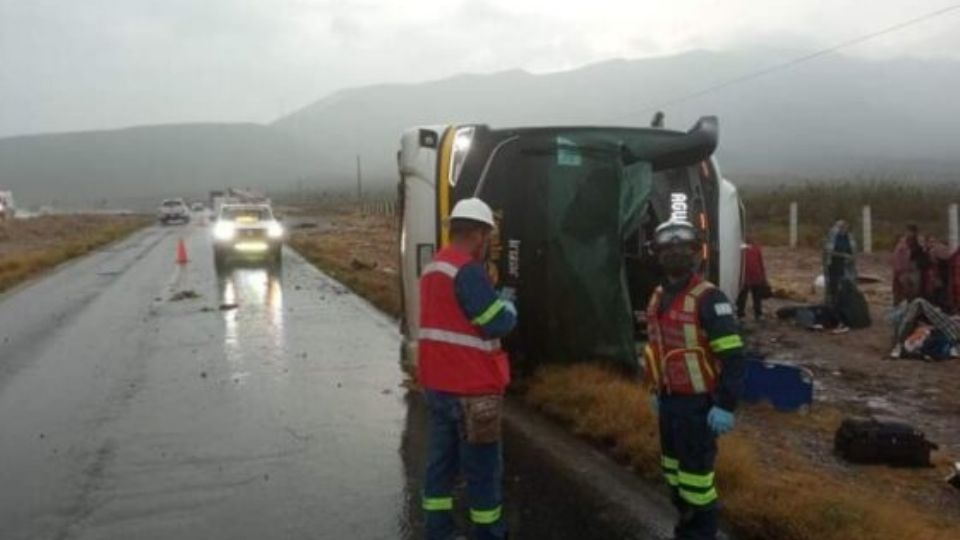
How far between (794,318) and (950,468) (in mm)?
7910

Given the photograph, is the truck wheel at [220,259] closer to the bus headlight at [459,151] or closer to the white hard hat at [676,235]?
the bus headlight at [459,151]

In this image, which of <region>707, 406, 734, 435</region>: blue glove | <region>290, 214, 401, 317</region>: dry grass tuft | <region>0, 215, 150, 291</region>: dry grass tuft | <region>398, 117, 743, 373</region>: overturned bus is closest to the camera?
<region>707, 406, 734, 435</region>: blue glove

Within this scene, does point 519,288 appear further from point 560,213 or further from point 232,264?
point 232,264

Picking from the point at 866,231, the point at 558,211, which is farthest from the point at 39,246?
the point at 558,211

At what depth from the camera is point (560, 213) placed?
8375 mm

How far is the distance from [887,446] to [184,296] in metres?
14.5

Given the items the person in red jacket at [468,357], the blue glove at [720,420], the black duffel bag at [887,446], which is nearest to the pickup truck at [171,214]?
the black duffel bag at [887,446]

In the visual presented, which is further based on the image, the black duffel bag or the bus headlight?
the bus headlight

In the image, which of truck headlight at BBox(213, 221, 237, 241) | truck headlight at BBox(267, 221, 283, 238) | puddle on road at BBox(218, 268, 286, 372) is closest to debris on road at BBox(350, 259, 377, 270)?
puddle on road at BBox(218, 268, 286, 372)

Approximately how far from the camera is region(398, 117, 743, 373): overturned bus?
27.3ft

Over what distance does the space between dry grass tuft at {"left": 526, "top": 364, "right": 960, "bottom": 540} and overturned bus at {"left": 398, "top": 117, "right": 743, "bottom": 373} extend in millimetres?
460

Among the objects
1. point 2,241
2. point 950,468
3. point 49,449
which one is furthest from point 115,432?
point 2,241

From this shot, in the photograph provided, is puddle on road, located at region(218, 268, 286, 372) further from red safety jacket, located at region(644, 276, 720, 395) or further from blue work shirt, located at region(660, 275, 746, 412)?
blue work shirt, located at region(660, 275, 746, 412)

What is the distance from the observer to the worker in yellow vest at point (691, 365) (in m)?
4.74
